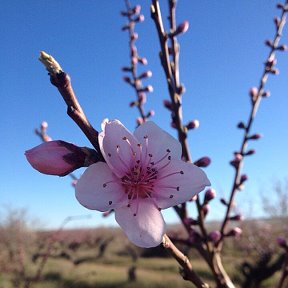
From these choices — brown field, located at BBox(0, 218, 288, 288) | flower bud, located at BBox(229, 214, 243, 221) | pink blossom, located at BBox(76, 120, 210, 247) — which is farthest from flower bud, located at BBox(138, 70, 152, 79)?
brown field, located at BBox(0, 218, 288, 288)

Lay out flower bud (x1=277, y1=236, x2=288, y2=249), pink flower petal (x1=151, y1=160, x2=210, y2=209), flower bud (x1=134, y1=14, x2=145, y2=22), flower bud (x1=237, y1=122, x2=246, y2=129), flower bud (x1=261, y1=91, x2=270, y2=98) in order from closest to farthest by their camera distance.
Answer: pink flower petal (x1=151, y1=160, x2=210, y2=209)
flower bud (x1=277, y1=236, x2=288, y2=249)
flower bud (x1=237, y1=122, x2=246, y2=129)
flower bud (x1=261, y1=91, x2=270, y2=98)
flower bud (x1=134, y1=14, x2=145, y2=22)

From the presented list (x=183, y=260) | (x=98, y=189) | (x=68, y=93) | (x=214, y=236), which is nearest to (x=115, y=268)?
(x=214, y=236)

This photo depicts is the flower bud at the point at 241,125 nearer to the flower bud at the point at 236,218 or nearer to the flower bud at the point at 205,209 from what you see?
the flower bud at the point at 236,218

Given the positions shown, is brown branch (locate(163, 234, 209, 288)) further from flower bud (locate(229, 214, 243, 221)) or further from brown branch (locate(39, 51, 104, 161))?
flower bud (locate(229, 214, 243, 221))

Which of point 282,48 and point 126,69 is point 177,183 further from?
point 126,69

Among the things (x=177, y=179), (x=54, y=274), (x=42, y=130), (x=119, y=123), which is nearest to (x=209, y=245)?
(x=177, y=179)

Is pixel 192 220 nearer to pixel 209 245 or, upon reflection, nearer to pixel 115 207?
pixel 209 245

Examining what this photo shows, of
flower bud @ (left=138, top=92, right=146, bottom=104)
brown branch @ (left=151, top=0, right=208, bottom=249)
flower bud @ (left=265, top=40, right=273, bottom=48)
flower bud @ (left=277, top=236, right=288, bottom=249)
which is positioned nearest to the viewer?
brown branch @ (left=151, top=0, right=208, bottom=249)
